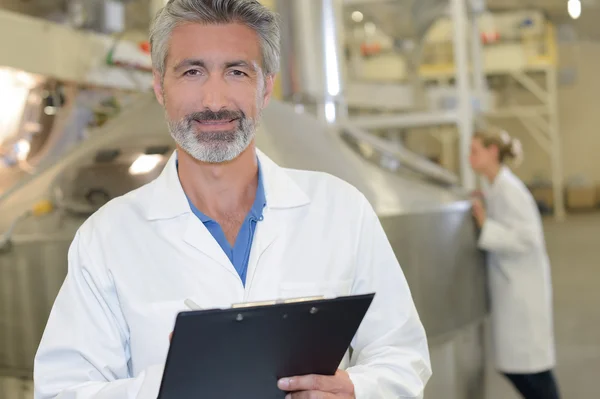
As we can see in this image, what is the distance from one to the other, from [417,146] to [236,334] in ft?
37.8

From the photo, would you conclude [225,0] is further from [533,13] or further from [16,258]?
[533,13]

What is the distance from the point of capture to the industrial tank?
2.04 meters

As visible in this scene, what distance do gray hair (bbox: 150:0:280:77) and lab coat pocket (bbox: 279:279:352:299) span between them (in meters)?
0.34

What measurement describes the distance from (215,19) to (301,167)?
1.22m

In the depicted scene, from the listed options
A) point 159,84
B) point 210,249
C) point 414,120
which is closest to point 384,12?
point 414,120

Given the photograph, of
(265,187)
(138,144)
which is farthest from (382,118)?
(265,187)

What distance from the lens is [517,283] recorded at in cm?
288

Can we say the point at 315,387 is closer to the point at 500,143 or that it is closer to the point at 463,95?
the point at 500,143

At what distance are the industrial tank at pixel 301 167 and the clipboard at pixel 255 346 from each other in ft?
3.88

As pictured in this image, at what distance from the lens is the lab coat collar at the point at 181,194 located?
1.13m

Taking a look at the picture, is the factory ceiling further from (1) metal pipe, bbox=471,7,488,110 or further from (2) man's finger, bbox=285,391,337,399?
(2) man's finger, bbox=285,391,337,399

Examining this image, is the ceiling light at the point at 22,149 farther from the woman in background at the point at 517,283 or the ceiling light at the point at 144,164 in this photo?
the woman in background at the point at 517,283

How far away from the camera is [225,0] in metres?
1.08

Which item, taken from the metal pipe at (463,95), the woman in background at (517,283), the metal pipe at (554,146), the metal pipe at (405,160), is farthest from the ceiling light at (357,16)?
the metal pipe at (554,146)
